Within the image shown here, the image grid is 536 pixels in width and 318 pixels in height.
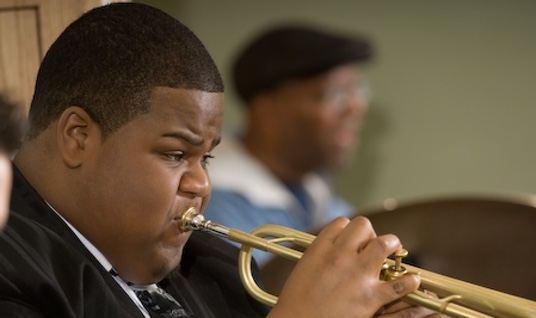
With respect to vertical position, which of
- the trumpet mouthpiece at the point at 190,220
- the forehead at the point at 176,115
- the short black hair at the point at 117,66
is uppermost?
the short black hair at the point at 117,66

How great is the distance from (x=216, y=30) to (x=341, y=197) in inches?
25.1

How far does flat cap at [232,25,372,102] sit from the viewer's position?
264 centimetres

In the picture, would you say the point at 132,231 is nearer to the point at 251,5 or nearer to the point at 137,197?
the point at 137,197

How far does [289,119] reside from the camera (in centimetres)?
271

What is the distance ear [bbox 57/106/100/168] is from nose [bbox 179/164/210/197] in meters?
0.10

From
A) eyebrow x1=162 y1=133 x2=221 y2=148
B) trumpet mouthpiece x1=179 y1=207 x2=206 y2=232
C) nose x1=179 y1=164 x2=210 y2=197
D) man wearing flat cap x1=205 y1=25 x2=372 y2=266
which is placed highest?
man wearing flat cap x1=205 y1=25 x2=372 y2=266

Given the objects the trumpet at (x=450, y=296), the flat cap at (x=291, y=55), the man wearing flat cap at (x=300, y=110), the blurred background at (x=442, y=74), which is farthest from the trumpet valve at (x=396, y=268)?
the blurred background at (x=442, y=74)

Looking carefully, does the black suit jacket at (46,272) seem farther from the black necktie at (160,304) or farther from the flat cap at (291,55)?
the flat cap at (291,55)

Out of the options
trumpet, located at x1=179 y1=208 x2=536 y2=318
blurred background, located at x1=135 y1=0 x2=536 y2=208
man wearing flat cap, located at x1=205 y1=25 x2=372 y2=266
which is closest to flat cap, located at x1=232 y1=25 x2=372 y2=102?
man wearing flat cap, located at x1=205 y1=25 x2=372 y2=266

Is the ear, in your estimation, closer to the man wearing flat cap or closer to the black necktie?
the black necktie

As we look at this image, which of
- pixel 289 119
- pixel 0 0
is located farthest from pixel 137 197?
pixel 289 119

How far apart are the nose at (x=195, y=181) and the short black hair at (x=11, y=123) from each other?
6.9 inches

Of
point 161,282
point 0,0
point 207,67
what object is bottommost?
point 161,282

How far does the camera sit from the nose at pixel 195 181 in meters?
1.15
